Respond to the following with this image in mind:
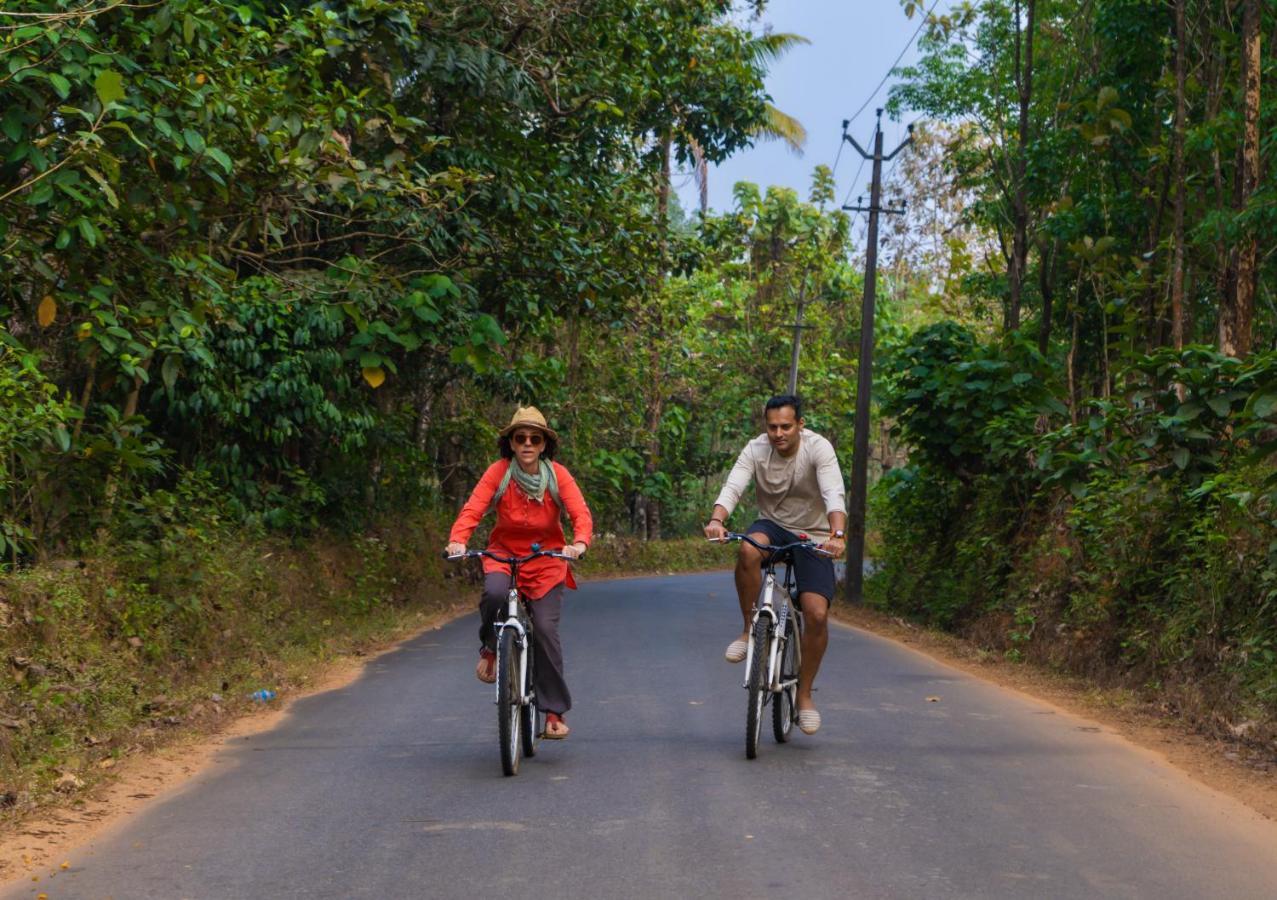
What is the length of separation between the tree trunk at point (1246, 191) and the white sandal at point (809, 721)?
28.6ft

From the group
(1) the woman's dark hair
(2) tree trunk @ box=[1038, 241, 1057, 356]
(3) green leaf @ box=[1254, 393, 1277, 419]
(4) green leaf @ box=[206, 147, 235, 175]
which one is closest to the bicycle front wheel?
(1) the woman's dark hair

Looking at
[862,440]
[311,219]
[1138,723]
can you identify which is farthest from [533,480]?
[862,440]

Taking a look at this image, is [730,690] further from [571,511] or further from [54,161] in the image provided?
[54,161]

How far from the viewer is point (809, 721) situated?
28.4ft

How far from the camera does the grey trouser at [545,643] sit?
323 inches

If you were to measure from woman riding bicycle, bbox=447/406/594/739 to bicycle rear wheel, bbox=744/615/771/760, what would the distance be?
1069mm

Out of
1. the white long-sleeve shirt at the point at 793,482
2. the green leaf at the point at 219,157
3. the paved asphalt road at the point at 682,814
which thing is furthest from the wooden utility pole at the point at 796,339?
the green leaf at the point at 219,157

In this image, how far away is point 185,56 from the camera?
9852 mm

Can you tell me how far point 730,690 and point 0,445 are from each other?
5442mm

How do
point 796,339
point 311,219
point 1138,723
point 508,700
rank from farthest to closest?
point 796,339 < point 311,219 < point 1138,723 < point 508,700

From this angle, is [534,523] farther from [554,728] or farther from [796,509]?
[796,509]

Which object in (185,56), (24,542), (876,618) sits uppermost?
(185,56)

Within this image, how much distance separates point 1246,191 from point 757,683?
393 inches

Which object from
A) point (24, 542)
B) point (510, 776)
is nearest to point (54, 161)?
point (24, 542)
